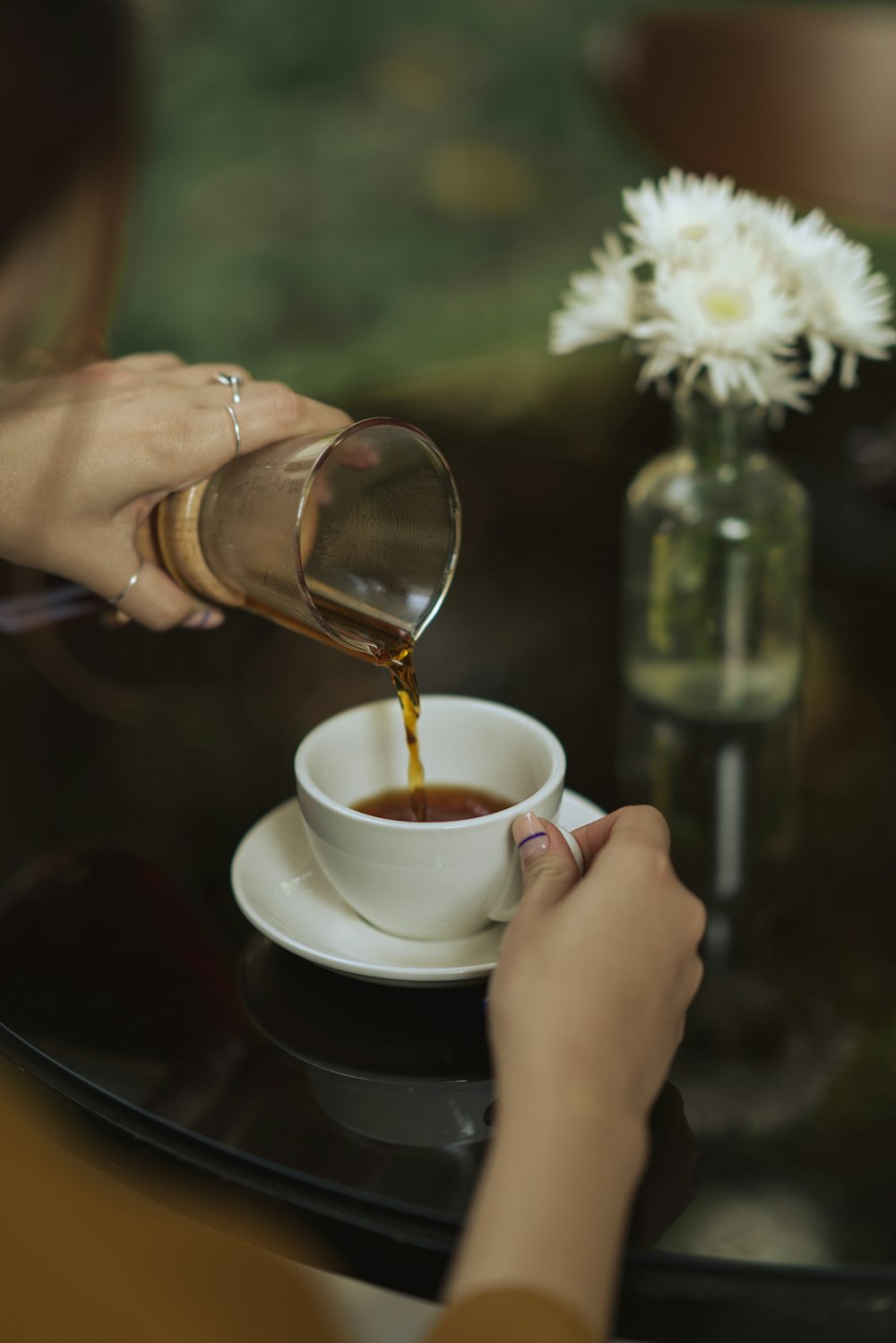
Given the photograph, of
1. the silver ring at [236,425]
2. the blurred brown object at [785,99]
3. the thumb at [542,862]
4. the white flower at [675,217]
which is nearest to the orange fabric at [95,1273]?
the thumb at [542,862]

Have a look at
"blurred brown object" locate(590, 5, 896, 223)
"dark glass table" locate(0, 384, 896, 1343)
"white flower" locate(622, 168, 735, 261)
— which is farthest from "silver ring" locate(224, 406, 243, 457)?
"blurred brown object" locate(590, 5, 896, 223)

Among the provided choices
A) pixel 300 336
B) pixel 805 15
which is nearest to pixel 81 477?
pixel 805 15

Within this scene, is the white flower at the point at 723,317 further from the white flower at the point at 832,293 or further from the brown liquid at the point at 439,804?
the brown liquid at the point at 439,804

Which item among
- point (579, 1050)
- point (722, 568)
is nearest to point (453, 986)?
point (579, 1050)

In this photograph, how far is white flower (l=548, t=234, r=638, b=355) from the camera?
3.52 feet

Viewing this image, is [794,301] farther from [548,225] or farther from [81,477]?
[548,225]

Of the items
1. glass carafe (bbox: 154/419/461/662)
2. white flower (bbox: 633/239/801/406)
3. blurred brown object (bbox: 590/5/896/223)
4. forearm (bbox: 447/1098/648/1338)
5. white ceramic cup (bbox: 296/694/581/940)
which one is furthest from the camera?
blurred brown object (bbox: 590/5/896/223)

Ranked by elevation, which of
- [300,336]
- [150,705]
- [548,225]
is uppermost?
[150,705]

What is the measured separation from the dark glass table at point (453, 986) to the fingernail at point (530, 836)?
11 centimetres

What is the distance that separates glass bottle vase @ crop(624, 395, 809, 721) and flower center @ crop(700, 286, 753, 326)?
89 millimetres

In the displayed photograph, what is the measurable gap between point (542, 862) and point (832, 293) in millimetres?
569

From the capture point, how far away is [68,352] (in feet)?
3.73

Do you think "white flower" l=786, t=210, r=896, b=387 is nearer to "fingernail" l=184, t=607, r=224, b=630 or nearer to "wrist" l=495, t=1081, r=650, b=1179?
"fingernail" l=184, t=607, r=224, b=630

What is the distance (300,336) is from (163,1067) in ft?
13.0
